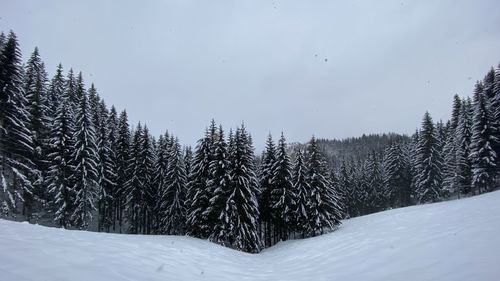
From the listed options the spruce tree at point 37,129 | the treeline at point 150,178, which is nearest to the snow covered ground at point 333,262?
the treeline at point 150,178

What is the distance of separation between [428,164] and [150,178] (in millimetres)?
47929

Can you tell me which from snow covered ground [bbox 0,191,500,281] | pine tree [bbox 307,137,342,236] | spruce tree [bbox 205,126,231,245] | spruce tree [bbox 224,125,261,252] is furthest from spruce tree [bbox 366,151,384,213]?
snow covered ground [bbox 0,191,500,281]

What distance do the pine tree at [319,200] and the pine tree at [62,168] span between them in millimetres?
29400

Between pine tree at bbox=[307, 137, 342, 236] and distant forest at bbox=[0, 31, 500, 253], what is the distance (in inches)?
5.5

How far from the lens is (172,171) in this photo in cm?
4109

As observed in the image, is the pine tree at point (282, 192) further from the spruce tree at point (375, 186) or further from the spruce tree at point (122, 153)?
the spruce tree at point (375, 186)

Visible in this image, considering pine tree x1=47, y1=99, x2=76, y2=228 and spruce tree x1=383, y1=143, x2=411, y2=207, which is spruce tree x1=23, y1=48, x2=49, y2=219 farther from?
spruce tree x1=383, y1=143, x2=411, y2=207

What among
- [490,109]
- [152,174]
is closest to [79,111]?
[152,174]

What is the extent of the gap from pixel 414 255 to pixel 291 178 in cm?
3063

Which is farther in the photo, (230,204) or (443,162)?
(443,162)

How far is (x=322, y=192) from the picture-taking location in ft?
124

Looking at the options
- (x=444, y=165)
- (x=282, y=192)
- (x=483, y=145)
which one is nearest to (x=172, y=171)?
(x=282, y=192)

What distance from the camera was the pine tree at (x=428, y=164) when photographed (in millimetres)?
51719

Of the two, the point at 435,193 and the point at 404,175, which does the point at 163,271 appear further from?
the point at 404,175
